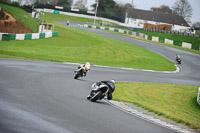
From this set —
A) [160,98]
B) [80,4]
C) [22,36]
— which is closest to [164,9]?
[80,4]

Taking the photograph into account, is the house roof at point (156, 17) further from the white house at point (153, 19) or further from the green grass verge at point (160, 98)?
the green grass verge at point (160, 98)

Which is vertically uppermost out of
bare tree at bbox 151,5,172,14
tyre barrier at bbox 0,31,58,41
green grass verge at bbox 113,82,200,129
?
bare tree at bbox 151,5,172,14

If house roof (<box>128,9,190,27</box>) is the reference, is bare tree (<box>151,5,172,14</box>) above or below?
above

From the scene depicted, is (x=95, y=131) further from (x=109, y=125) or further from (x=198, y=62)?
(x=198, y=62)

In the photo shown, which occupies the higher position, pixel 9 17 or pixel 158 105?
pixel 9 17

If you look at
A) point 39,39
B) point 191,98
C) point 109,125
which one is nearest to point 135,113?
point 109,125

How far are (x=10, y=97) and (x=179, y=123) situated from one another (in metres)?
6.06

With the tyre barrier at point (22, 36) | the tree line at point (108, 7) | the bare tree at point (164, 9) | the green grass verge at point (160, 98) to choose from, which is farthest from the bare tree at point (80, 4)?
the green grass verge at point (160, 98)

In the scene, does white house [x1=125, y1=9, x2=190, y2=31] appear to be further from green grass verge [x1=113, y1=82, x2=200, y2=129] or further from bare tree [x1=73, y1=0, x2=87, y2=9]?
green grass verge [x1=113, y1=82, x2=200, y2=129]

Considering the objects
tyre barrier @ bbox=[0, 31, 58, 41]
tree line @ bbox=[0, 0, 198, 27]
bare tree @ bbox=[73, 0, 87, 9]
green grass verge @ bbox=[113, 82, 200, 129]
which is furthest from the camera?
bare tree @ bbox=[73, 0, 87, 9]

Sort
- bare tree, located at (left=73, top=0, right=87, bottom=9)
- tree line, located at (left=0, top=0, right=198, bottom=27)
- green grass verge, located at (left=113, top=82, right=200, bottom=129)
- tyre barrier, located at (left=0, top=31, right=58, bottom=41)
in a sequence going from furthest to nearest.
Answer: bare tree, located at (left=73, top=0, right=87, bottom=9) → tree line, located at (left=0, top=0, right=198, bottom=27) → tyre barrier, located at (left=0, top=31, right=58, bottom=41) → green grass verge, located at (left=113, top=82, right=200, bottom=129)

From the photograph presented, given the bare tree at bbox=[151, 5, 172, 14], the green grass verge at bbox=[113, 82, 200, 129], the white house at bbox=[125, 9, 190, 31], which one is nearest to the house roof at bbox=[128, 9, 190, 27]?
the white house at bbox=[125, 9, 190, 31]

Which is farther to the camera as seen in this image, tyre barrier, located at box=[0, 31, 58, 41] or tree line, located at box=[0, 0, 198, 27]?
tree line, located at box=[0, 0, 198, 27]

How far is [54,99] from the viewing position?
1061 cm
